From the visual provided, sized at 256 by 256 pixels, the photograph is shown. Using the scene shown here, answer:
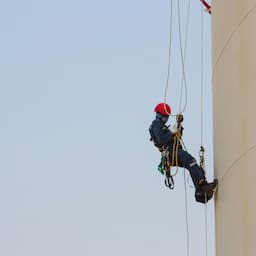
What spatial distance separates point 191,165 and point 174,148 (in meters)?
0.52

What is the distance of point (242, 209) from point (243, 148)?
0.96 m

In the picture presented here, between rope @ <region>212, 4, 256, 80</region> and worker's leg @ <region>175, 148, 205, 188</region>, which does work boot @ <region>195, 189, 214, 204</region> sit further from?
rope @ <region>212, 4, 256, 80</region>

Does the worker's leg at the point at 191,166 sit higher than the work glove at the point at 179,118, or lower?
lower

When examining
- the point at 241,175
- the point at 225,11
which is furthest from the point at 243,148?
the point at 225,11

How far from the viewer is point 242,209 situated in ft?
49.8

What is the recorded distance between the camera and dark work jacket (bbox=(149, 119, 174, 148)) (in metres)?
17.7

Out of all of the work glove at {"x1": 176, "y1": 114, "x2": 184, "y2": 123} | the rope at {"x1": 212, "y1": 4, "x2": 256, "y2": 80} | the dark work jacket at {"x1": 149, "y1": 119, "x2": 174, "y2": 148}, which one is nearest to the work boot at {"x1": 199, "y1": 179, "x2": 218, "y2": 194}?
the dark work jacket at {"x1": 149, "y1": 119, "x2": 174, "y2": 148}

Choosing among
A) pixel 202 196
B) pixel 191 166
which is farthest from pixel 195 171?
pixel 202 196

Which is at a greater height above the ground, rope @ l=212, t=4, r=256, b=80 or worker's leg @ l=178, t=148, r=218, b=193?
rope @ l=212, t=4, r=256, b=80

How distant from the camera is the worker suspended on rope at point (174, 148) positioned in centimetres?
1705

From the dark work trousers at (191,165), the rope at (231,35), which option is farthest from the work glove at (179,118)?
the rope at (231,35)

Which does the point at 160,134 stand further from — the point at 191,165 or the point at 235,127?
the point at 235,127

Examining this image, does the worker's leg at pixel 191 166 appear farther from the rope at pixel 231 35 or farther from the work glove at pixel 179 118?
the rope at pixel 231 35

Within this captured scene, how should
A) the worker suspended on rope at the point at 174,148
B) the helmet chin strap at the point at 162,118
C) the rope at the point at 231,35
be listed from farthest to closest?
the helmet chin strap at the point at 162,118
the worker suspended on rope at the point at 174,148
the rope at the point at 231,35
